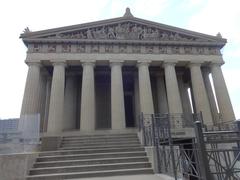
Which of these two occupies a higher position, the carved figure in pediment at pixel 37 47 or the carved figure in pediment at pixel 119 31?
the carved figure in pediment at pixel 119 31

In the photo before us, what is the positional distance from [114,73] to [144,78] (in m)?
2.84

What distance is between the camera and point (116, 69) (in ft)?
57.5

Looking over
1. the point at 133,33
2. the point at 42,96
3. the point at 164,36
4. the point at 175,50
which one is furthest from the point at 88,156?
the point at 164,36

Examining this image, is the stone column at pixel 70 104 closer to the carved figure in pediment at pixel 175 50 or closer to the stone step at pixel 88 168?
the stone step at pixel 88 168

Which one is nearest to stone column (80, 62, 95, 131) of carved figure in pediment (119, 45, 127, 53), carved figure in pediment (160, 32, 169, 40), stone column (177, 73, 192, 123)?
carved figure in pediment (119, 45, 127, 53)

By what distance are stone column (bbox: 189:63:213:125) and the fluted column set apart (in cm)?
186

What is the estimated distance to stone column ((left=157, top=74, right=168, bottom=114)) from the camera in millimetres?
19261

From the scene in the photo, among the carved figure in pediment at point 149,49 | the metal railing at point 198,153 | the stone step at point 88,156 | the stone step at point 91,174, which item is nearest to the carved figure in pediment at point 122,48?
the carved figure in pediment at point 149,49

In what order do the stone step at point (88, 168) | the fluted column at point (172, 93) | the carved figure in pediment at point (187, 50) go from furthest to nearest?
the carved figure in pediment at point (187, 50) < the fluted column at point (172, 93) < the stone step at point (88, 168)

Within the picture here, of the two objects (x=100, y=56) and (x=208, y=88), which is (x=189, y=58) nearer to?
(x=208, y=88)

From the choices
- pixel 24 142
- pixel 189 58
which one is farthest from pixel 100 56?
pixel 24 142

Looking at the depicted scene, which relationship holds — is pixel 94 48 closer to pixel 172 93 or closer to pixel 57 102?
pixel 57 102

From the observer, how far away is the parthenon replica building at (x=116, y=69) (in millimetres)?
16281

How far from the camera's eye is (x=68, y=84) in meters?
Answer: 19.2
